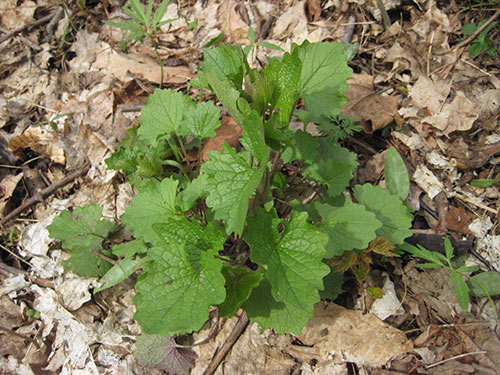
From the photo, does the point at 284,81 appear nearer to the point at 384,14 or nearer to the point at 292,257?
the point at 292,257

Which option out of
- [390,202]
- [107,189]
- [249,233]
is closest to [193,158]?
[107,189]

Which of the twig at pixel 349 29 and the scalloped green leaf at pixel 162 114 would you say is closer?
the scalloped green leaf at pixel 162 114

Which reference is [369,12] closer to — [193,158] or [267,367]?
[193,158]

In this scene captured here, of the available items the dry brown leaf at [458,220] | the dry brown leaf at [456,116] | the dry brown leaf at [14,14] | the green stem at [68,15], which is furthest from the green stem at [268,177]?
the dry brown leaf at [14,14]

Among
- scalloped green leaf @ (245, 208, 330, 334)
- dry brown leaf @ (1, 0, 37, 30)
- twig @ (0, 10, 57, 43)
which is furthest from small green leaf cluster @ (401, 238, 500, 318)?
dry brown leaf @ (1, 0, 37, 30)

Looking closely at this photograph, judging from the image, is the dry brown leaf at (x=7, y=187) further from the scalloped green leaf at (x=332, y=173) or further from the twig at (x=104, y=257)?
the scalloped green leaf at (x=332, y=173)

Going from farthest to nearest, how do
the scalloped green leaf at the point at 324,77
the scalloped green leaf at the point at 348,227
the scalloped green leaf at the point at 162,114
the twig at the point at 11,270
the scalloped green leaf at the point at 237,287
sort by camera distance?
the twig at the point at 11,270
the scalloped green leaf at the point at 162,114
the scalloped green leaf at the point at 324,77
the scalloped green leaf at the point at 348,227
the scalloped green leaf at the point at 237,287
